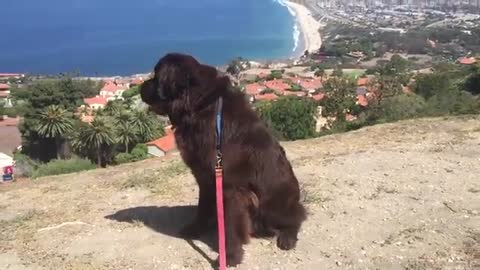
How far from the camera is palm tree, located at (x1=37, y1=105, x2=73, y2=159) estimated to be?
44938mm

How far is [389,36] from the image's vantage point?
122 m

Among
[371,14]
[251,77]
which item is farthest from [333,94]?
[371,14]

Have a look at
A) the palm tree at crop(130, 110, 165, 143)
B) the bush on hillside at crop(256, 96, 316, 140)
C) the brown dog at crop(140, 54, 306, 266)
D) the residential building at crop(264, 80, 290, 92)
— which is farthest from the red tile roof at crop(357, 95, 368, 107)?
the brown dog at crop(140, 54, 306, 266)

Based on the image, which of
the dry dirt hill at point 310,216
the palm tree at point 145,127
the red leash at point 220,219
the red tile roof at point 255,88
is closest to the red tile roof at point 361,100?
the palm tree at point 145,127

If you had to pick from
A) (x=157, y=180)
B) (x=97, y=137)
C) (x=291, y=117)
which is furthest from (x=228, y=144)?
(x=97, y=137)

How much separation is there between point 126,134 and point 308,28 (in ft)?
385

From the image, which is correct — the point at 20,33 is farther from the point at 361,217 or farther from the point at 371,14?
the point at 361,217

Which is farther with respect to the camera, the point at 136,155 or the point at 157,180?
the point at 136,155

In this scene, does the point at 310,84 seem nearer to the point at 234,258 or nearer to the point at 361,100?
the point at 361,100

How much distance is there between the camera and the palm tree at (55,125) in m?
44.9

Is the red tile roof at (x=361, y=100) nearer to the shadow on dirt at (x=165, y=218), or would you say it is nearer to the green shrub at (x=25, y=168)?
the green shrub at (x=25, y=168)

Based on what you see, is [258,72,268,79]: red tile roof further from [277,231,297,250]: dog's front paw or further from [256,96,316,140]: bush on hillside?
[277,231,297,250]: dog's front paw

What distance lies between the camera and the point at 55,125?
147 feet

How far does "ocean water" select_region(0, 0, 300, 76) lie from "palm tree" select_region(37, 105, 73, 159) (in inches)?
1678
